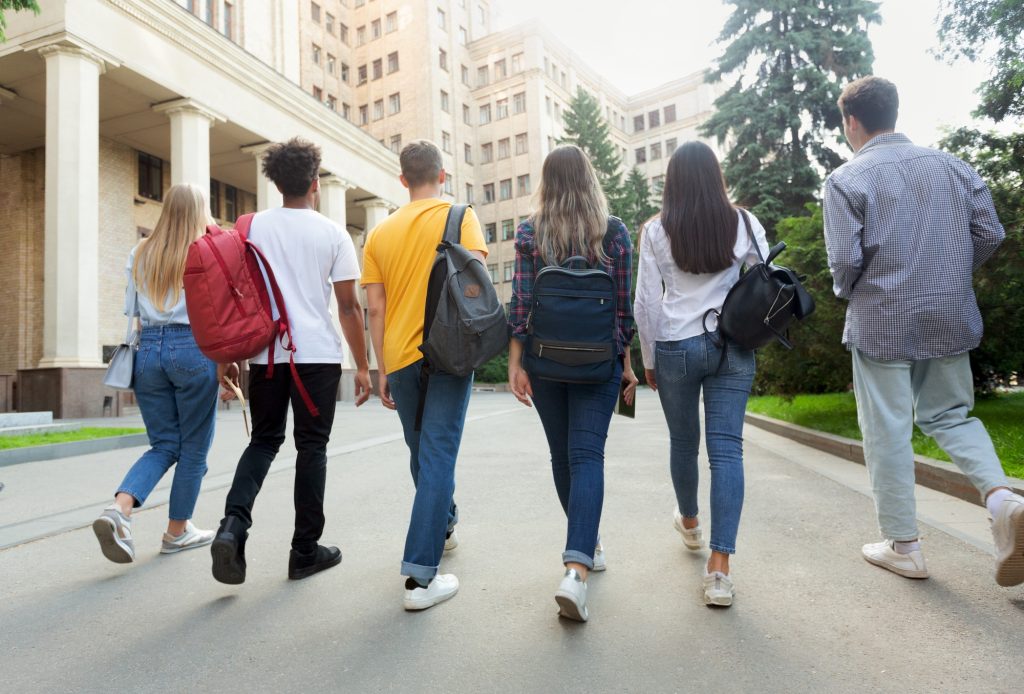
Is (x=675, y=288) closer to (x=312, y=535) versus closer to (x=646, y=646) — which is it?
(x=646, y=646)

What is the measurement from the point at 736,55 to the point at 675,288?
21756mm

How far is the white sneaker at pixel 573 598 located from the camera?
2.73m

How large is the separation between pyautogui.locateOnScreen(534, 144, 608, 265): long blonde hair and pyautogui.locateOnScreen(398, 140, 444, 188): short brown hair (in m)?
0.55

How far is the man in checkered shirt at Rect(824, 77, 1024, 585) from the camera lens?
10.9ft

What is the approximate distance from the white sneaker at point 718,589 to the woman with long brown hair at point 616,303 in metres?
0.49

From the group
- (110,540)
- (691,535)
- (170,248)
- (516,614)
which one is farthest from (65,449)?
(691,535)

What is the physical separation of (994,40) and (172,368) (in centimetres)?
996

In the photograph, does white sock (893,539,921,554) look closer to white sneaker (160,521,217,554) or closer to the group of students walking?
the group of students walking

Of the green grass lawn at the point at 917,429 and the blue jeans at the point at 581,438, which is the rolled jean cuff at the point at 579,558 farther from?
the green grass lawn at the point at 917,429

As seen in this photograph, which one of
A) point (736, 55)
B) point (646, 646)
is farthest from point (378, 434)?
point (736, 55)

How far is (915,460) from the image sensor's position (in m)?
5.74

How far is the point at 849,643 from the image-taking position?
8.43 ft

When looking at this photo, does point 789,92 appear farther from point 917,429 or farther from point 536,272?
point 536,272

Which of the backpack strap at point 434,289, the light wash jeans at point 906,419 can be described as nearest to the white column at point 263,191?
the backpack strap at point 434,289
